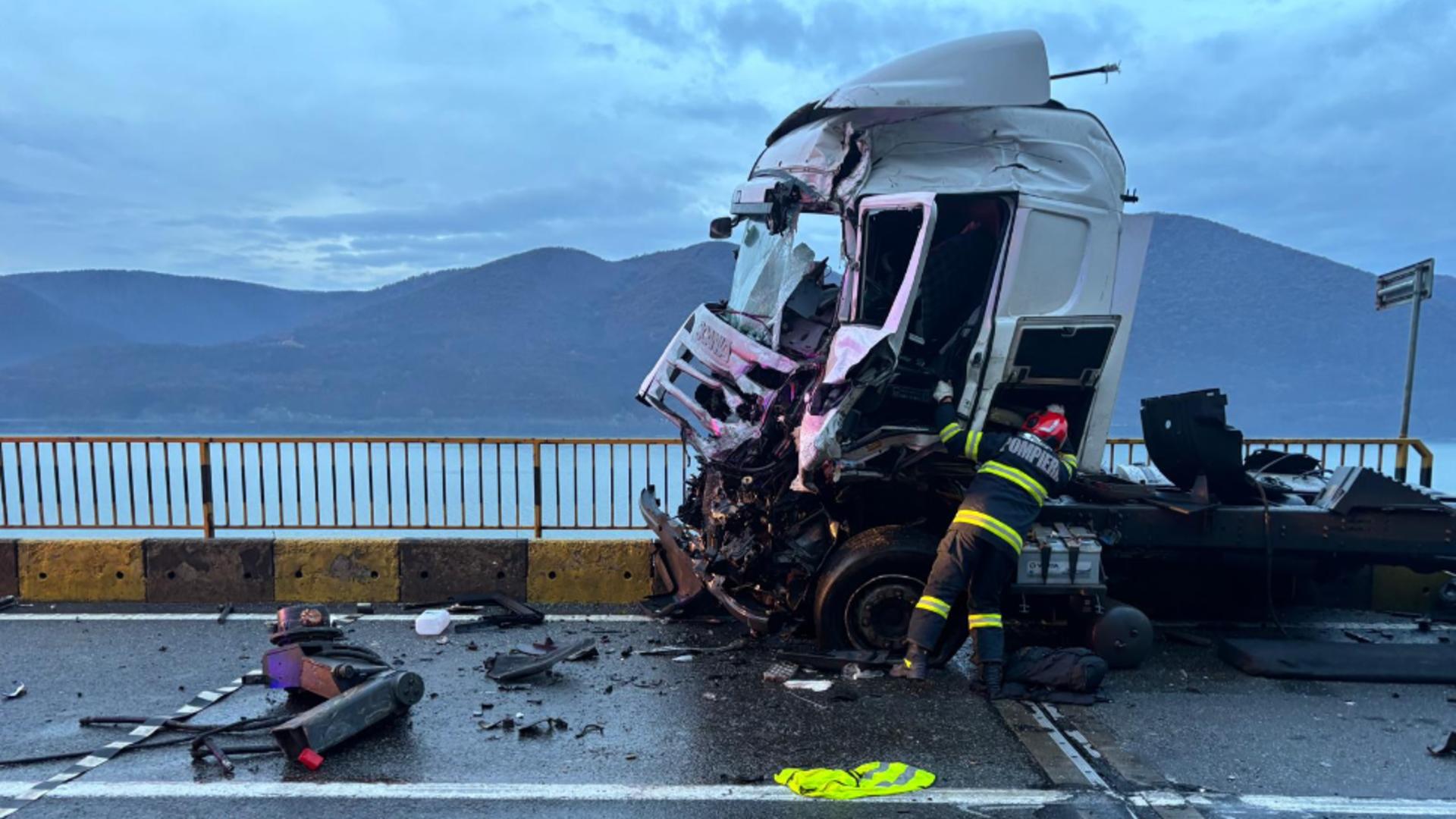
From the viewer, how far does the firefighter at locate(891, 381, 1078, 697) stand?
4457mm

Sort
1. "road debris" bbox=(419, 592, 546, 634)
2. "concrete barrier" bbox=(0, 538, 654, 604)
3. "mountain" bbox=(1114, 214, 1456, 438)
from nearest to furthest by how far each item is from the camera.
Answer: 1. "road debris" bbox=(419, 592, 546, 634)
2. "concrete barrier" bbox=(0, 538, 654, 604)
3. "mountain" bbox=(1114, 214, 1456, 438)

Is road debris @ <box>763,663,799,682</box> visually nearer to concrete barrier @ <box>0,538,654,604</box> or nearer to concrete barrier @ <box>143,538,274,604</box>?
concrete barrier @ <box>0,538,654,604</box>

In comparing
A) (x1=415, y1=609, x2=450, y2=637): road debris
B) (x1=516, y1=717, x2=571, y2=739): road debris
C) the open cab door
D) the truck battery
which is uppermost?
the open cab door

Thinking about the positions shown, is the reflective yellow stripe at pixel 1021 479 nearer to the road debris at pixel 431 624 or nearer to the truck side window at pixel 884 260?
the truck side window at pixel 884 260

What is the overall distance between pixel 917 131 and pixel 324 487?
5.49 meters

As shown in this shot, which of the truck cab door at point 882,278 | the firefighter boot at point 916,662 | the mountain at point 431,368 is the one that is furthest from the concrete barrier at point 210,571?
the firefighter boot at point 916,662

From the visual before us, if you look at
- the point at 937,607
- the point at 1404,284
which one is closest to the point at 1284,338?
the point at 1404,284

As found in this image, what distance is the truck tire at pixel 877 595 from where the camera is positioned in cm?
480

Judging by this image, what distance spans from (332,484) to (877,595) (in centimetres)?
464

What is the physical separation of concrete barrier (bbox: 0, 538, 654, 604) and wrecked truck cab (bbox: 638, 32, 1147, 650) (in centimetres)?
149

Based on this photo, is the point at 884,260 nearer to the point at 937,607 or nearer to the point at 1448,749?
the point at 937,607

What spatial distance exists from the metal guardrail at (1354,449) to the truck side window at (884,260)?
9.82ft

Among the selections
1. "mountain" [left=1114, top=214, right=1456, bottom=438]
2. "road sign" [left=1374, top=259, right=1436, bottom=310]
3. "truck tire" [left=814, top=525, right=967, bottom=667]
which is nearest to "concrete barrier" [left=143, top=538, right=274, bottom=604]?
"truck tire" [left=814, top=525, right=967, bottom=667]

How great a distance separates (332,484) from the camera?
686 cm
